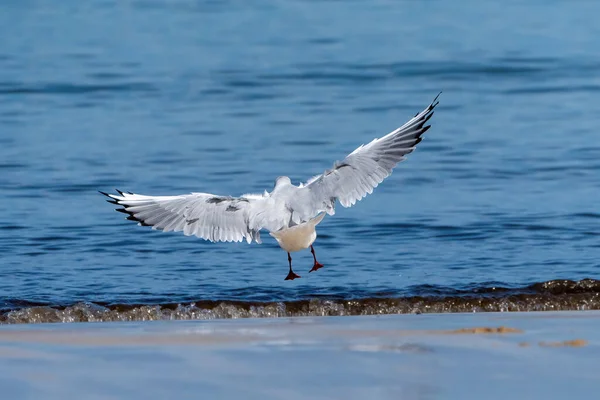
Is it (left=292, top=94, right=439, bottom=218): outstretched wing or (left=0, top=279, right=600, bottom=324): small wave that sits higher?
(left=292, top=94, right=439, bottom=218): outstretched wing

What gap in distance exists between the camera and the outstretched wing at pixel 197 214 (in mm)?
7727

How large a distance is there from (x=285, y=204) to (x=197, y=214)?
0.61 m

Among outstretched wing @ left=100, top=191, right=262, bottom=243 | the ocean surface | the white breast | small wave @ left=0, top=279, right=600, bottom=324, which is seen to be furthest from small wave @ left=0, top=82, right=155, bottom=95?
the white breast

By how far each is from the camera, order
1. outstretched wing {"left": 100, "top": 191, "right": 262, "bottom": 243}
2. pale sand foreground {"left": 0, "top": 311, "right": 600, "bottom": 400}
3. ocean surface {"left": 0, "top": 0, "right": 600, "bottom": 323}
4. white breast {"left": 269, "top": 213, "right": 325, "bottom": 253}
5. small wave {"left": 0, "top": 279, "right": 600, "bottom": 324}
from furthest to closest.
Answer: ocean surface {"left": 0, "top": 0, "right": 600, "bottom": 323} → small wave {"left": 0, "top": 279, "right": 600, "bottom": 324} → outstretched wing {"left": 100, "top": 191, "right": 262, "bottom": 243} → white breast {"left": 269, "top": 213, "right": 325, "bottom": 253} → pale sand foreground {"left": 0, "top": 311, "right": 600, "bottom": 400}

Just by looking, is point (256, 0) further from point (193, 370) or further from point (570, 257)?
point (193, 370)

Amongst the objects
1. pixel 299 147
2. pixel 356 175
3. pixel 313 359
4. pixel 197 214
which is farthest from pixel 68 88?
pixel 313 359

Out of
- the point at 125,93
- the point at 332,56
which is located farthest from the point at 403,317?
the point at 332,56

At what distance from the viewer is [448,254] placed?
31.9 feet

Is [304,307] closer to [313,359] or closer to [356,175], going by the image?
[356,175]

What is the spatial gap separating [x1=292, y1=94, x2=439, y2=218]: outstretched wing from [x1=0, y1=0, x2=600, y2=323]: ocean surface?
32.2 inches

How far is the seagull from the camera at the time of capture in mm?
7523

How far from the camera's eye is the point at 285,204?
752 centimetres

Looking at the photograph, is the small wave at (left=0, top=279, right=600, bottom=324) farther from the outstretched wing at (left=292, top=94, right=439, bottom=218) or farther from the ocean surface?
the outstretched wing at (left=292, top=94, right=439, bottom=218)

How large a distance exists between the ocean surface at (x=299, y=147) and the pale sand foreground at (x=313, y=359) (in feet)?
4.67
